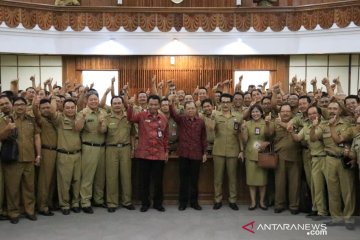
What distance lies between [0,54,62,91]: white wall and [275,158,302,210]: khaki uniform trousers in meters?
8.89

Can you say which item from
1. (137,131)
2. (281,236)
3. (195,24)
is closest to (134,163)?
(137,131)

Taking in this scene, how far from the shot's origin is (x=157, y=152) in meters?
6.25

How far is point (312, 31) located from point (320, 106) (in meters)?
6.47

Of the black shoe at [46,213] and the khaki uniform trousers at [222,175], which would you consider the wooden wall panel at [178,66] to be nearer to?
the khaki uniform trousers at [222,175]

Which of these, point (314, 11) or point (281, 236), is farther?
point (314, 11)

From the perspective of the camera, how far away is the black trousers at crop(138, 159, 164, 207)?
633 centimetres

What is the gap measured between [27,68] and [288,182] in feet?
30.6

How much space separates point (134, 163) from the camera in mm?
6770

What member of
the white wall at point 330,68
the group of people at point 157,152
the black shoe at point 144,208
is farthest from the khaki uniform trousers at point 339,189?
the white wall at point 330,68

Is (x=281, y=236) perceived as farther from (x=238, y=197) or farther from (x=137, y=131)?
(x=137, y=131)

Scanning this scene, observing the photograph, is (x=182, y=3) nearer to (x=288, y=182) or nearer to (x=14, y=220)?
(x=288, y=182)

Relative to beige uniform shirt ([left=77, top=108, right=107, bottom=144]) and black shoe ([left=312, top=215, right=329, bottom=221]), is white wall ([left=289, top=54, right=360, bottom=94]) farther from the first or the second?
beige uniform shirt ([left=77, top=108, right=107, bottom=144])

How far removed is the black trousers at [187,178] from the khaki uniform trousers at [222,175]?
0.91 feet

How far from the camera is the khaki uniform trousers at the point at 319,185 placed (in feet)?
19.4
